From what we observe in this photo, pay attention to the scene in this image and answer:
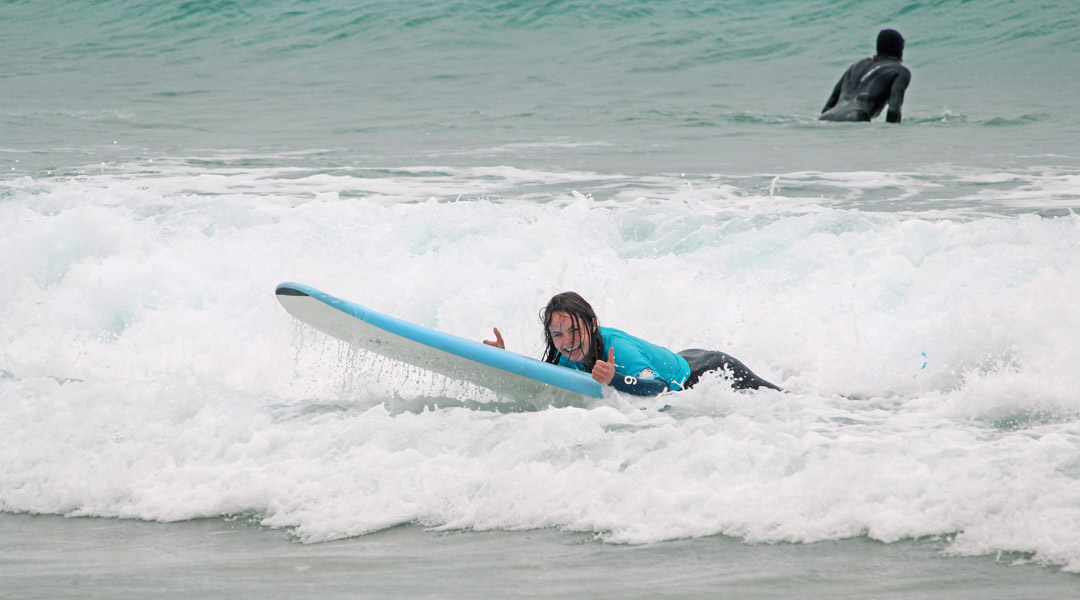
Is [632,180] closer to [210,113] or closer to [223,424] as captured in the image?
[223,424]

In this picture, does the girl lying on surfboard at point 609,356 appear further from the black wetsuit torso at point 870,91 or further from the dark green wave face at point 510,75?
the black wetsuit torso at point 870,91

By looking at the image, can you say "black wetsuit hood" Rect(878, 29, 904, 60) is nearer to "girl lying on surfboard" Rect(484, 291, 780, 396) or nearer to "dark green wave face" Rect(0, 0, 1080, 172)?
"dark green wave face" Rect(0, 0, 1080, 172)

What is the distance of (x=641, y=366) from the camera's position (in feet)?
16.0

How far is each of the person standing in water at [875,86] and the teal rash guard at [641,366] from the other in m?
7.61

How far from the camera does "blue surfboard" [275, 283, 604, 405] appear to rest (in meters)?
4.86

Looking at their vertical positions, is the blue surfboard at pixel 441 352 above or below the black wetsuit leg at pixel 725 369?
above

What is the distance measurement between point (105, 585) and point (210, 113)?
13263mm

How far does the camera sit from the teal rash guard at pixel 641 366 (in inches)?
189

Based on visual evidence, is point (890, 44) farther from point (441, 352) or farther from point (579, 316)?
point (441, 352)

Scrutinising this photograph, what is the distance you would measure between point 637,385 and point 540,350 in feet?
5.18

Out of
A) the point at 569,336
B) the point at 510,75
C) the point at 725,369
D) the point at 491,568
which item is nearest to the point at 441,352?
the point at 569,336

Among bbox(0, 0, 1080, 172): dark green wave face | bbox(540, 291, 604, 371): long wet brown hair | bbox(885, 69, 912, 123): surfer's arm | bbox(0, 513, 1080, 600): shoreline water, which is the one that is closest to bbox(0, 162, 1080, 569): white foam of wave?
bbox(0, 513, 1080, 600): shoreline water

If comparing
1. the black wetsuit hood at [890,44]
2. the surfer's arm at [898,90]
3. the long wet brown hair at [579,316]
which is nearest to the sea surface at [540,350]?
the long wet brown hair at [579,316]

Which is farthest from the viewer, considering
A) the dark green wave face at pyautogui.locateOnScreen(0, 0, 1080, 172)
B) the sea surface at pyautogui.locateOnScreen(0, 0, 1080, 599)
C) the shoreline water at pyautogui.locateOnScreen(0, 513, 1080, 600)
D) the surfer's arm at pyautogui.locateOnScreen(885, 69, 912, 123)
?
the dark green wave face at pyautogui.locateOnScreen(0, 0, 1080, 172)
